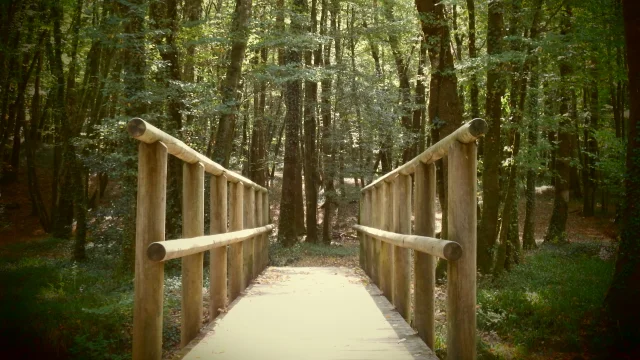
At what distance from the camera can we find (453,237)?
3.56m

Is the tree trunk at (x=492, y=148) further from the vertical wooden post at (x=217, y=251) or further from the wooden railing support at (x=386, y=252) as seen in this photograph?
the vertical wooden post at (x=217, y=251)

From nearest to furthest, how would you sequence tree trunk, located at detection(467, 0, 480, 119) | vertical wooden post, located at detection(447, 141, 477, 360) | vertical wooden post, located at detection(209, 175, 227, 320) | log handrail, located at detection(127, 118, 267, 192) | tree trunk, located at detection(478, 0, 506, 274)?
log handrail, located at detection(127, 118, 267, 192)
vertical wooden post, located at detection(447, 141, 477, 360)
vertical wooden post, located at detection(209, 175, 227, 320)
tree trunk, located at detection(478, 0, 506, 274)
tree trunk, located at detection(467, 0, 480, 119)

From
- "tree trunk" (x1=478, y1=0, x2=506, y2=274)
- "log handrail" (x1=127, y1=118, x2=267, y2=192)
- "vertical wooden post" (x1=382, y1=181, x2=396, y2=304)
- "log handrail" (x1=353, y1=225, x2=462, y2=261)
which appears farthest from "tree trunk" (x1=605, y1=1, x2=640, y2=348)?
"log handrail" (x1=127, y1=118, x2=267, y2=192)

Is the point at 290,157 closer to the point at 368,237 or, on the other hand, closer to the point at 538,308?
the point at 368,237

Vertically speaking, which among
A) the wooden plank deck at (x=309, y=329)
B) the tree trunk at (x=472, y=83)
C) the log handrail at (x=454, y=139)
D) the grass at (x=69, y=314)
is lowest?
the grass at (x=69, y=314)

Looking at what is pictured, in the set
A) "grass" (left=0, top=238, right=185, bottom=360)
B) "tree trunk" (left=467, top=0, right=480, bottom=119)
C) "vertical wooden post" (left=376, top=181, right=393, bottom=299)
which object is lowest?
"grass" (left=0, top=238, right=185, bottom=360)

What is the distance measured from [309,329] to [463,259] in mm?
2087

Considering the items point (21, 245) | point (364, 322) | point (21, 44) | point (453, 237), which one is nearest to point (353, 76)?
point (21, 44)

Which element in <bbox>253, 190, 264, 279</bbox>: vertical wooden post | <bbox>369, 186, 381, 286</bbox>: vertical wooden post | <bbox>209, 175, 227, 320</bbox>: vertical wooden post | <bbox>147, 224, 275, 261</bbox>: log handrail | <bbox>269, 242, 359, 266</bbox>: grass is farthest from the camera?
<bbox>269, 242, 359, 266</bbox>: grass

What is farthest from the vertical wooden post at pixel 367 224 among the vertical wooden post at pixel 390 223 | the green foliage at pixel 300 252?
the green foliage at pixel 300 252

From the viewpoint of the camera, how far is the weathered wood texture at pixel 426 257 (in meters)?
4.59

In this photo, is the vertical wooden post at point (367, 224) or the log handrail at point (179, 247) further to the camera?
the vertical wooden post at point (367, 224)

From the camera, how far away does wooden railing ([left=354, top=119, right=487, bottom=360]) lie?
345 centimetres

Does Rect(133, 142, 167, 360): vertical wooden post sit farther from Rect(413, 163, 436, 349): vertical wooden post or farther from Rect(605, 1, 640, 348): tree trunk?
Rect(605, 1, 640, 348): tree trunk
